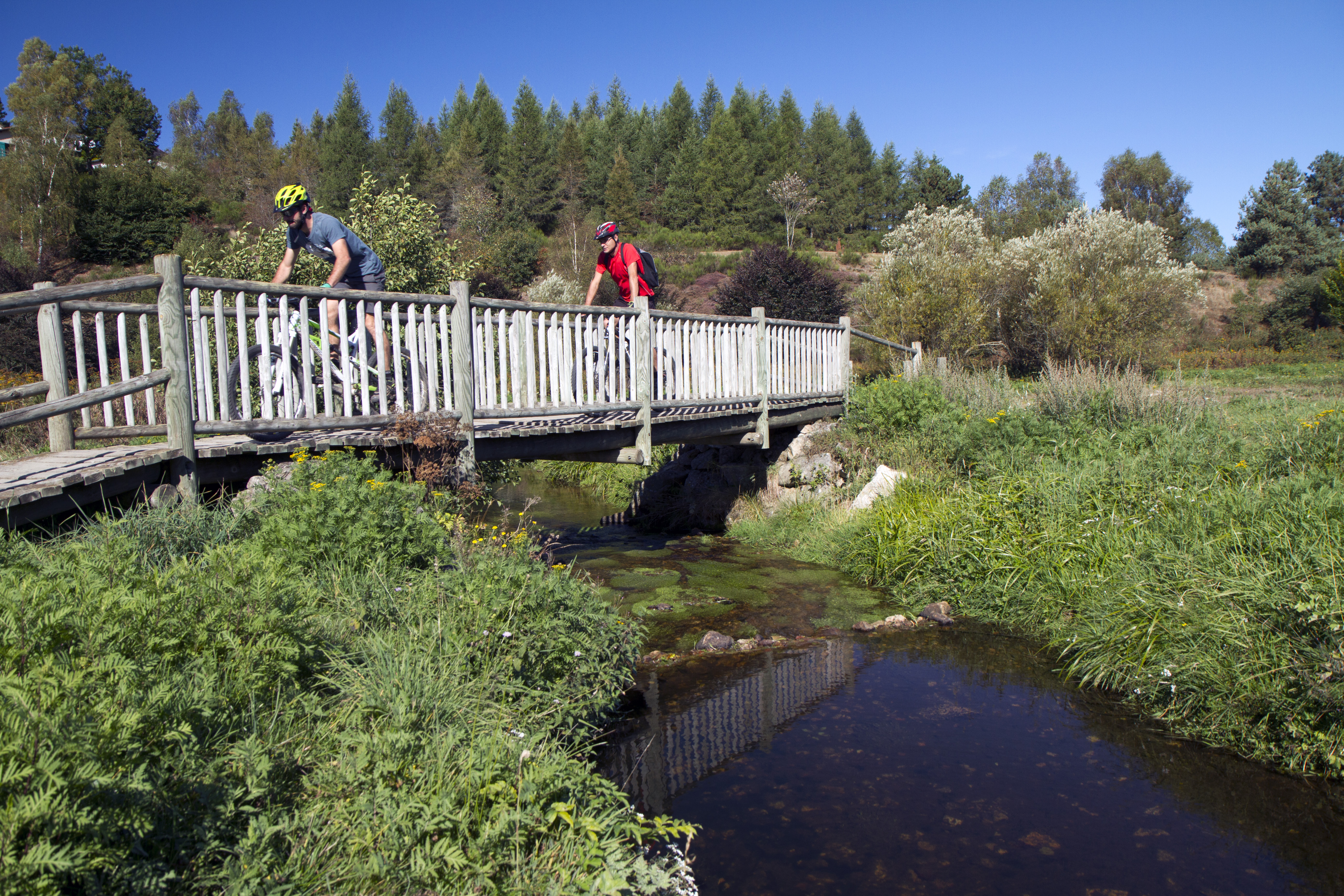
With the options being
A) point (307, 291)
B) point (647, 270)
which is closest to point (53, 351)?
point (307, 291)

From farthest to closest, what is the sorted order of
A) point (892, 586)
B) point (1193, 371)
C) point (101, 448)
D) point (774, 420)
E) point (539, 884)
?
point (1193, 371), point (774, 420), point (892, 586), point (101, 448), point (539, 884)

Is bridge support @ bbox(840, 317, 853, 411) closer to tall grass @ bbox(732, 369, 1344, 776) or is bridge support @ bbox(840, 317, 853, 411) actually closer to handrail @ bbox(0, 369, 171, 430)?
tall grass @ bbox(732, 369, 1344, 776)

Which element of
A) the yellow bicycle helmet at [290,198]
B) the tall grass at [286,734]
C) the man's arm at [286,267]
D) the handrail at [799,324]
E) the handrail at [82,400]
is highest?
the yellow bicycle helmet at [290,198]

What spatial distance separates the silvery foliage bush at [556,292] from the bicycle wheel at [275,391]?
67.3ft

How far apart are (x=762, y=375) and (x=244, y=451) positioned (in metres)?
5.93

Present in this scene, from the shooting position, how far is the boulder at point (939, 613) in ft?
20.1

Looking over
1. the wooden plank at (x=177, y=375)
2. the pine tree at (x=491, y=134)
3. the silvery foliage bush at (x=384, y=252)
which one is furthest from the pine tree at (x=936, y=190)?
the wooden plank at (x=177, y=375)

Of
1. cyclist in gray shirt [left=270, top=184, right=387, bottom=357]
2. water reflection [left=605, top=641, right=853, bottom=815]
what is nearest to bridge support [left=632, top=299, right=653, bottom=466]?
cyclist in gray shirt [left=270, top=184, right=387, bottom=357]

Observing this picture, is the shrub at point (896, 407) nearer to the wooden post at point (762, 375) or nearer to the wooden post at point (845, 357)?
the wooden post at point (845, 357)

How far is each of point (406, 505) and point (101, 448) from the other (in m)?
2.10

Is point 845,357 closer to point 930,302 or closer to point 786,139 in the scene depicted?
point 930,302

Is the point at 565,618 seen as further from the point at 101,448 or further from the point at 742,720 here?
the point at 101,448

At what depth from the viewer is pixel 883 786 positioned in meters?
3.65

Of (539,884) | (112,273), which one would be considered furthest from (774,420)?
(112,273)
